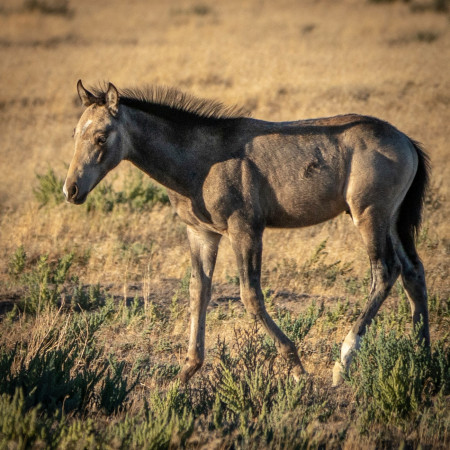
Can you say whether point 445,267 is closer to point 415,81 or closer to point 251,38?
point 415,81

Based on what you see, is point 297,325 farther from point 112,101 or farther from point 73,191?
point 112,101

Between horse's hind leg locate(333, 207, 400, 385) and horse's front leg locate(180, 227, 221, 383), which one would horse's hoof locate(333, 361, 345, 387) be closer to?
horse's hind leg locate(333, 207, 400, 385)

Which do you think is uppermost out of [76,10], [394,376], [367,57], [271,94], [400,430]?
[76,10]

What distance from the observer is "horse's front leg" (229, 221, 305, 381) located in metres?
5.82

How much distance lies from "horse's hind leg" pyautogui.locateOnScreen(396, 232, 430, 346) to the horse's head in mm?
2800

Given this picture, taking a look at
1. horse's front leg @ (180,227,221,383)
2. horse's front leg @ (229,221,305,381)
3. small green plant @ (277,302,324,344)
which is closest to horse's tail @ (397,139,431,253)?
small green plant @ (277,302,324,344)

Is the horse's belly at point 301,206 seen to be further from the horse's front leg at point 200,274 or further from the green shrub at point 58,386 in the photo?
the green shrub at point 58,386

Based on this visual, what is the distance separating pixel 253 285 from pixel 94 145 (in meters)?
1.76

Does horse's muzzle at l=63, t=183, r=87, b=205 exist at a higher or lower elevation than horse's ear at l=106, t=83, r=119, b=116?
lower

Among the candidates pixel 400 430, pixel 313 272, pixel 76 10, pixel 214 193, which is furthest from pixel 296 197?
pixel 76 10

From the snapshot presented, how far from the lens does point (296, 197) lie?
6.09m

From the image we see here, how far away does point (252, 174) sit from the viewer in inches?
236

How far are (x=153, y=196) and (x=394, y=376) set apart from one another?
23.8 feet

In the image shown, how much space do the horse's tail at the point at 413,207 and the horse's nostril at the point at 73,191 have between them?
3.02 m
